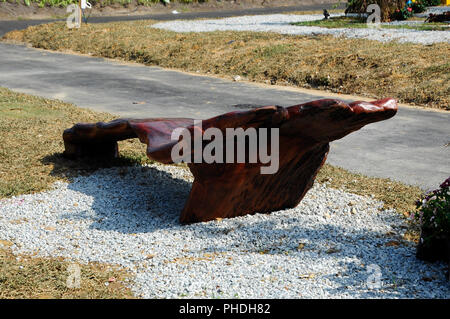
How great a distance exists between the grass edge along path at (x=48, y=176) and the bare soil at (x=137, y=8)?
2139cm

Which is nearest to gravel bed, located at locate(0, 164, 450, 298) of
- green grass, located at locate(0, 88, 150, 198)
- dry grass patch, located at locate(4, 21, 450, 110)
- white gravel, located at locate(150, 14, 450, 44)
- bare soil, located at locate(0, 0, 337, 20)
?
green grass, located at locate(0, 88, 150, 198)

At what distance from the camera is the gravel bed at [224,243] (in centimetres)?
381

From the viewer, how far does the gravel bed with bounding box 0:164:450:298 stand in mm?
3811

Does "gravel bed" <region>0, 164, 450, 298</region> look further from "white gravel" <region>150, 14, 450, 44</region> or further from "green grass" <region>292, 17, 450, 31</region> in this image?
"green grass" <region>292, 17, 450, 31</region>

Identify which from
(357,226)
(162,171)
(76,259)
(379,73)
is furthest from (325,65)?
(76,259)

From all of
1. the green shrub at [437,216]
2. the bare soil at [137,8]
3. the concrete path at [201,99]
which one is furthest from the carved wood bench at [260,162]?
the bare soil at [137,8]

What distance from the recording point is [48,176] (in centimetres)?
626

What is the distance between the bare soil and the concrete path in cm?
1379

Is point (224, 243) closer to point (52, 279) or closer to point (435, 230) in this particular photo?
point (52, 279)

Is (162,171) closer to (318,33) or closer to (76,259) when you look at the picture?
(76,259)

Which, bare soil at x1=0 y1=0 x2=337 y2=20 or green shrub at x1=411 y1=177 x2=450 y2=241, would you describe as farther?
bare soil at x1=0 y1=0 x2=337 y2=20

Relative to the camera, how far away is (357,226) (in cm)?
495

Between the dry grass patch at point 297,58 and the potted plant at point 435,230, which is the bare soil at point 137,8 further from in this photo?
the potted plant at point 435,230

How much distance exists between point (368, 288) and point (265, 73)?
10.3 meters
